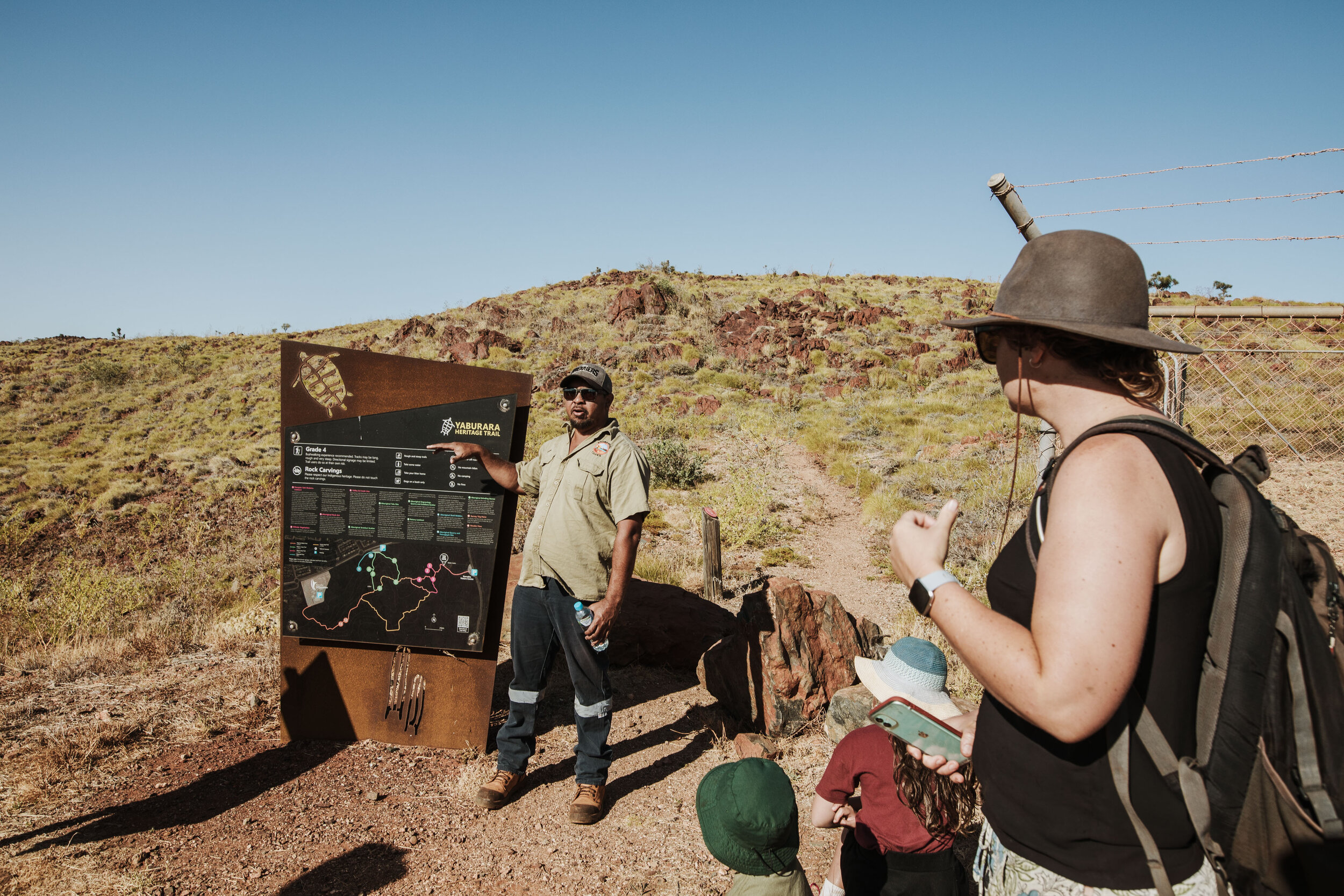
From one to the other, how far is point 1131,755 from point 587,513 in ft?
9.24

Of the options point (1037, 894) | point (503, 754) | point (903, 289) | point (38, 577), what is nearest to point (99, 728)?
point (503, 754)

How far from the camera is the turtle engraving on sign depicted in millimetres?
4250

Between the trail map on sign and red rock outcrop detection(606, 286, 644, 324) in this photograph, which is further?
red rock outcrop detection(606, 286, 644, 324)

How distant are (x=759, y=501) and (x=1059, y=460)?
9.73 meters

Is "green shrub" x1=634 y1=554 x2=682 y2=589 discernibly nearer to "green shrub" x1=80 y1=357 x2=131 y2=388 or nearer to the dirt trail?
the dirt trail

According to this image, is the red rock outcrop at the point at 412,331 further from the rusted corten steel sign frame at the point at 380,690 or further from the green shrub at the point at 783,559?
the rusted corten steel sign frame at the point at 380,690

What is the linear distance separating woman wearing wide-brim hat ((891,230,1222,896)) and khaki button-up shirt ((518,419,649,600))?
92.2 inches

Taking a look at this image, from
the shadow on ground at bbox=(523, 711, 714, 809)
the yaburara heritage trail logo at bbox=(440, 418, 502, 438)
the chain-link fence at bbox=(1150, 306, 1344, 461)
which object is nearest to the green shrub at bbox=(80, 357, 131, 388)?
the yaburara heritage trail logo at bbox=(440, 418, 502, 438)

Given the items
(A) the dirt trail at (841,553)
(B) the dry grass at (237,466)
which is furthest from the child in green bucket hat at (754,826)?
(A) the dirt trail at (841,553)

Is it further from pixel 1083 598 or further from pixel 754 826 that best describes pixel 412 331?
pixel 1083 598

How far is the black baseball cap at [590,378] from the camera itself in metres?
3.77

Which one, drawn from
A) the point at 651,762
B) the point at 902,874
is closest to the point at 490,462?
the point at 651,762

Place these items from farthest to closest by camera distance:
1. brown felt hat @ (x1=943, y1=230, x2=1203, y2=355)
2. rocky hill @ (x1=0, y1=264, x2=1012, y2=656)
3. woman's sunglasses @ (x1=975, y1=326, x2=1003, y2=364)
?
1. rocky hill @ (x1=0, y1=264, x2=1012, y2=656)
2. woman's sunglasses @ (x1=975, y1=326, x2=1003, y2=364)
3. brown felt hat @ (x1=943, y1=230, x2=1203, y2=355)

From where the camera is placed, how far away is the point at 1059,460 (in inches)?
49.5
